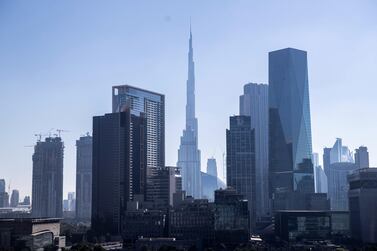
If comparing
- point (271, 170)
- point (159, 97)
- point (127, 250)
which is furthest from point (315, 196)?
point (127, 250)

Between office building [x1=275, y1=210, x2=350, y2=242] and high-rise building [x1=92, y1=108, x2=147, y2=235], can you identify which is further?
high-rise building [x1=92, y1=108, x2=147, y2=235]

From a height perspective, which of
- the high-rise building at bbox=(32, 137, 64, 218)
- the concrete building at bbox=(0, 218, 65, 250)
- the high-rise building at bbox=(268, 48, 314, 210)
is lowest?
the concrete building at bbox=(0, 218, 65, 250)

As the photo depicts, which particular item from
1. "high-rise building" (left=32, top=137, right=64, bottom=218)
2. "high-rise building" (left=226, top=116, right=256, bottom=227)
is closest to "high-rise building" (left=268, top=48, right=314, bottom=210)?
"high-rise building" (left=226, top=116, right=256, bottom=227)

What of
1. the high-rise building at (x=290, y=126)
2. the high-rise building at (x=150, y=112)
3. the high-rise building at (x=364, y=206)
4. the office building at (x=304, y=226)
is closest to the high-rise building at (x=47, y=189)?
the high-rise building at (x=150, y=112)

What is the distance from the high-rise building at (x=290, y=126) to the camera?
563ft

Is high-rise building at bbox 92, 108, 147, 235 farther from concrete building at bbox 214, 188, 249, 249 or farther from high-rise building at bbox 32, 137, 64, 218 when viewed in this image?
high-rise building at bbox 32, 137, 64, 218

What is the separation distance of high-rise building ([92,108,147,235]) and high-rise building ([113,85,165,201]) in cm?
811

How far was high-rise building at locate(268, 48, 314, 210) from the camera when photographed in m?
172

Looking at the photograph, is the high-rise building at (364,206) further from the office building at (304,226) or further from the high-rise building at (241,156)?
the high-rise building at (241,156)

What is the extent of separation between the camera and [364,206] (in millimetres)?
115500

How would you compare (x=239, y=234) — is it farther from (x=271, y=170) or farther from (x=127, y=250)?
(x=271, y=170)

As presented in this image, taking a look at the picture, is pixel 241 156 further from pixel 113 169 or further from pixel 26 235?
pixel 26 235

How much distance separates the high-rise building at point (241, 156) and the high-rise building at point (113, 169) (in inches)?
1412

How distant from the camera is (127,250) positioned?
320 ft
